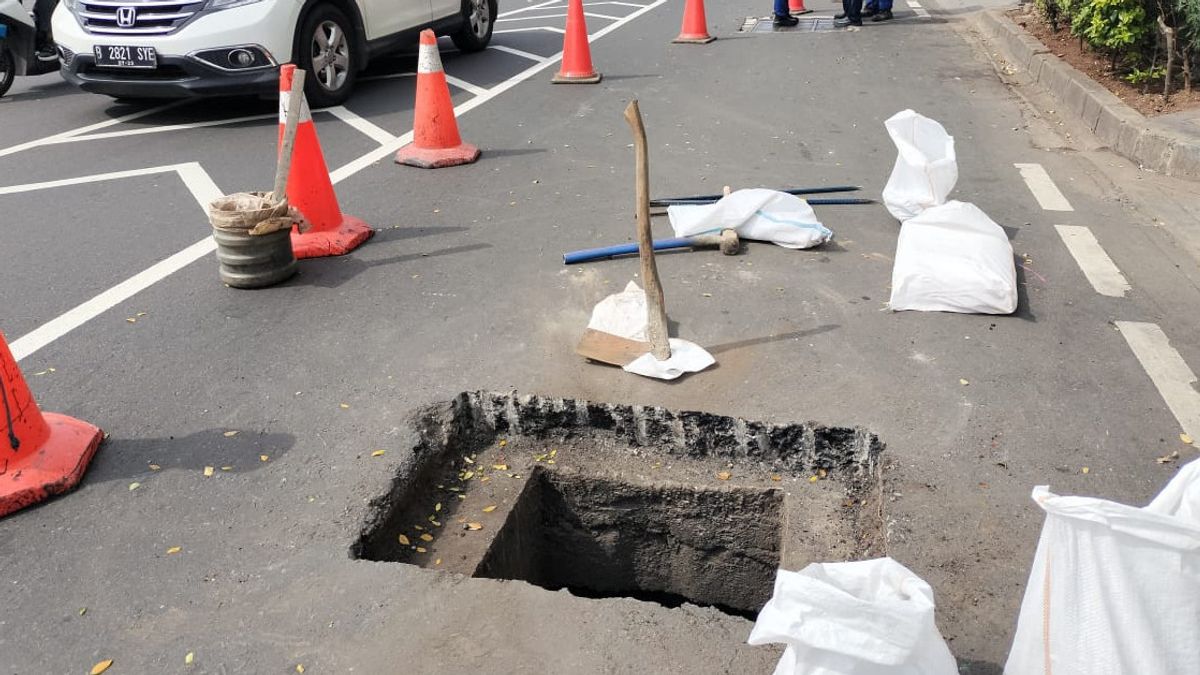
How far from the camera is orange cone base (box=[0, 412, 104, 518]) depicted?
9.48 feet

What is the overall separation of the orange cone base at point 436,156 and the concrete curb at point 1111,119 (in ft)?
15.3

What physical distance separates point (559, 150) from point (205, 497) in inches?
176

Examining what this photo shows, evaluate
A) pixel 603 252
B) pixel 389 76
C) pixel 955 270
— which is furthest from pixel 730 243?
pixel 389 76

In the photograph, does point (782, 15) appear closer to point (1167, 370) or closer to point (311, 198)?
point (311, 198)

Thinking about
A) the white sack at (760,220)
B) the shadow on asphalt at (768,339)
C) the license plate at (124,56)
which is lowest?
the shadow on asphalt at (768,339)

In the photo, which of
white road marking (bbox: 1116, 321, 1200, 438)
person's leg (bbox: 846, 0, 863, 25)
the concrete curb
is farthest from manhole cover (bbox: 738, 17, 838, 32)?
white road marking (bbox: 1116, 321, 1200, 438)

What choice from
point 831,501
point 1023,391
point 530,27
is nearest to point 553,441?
point 831,501

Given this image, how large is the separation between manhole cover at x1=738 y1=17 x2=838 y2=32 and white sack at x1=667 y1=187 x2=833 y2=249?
866cm

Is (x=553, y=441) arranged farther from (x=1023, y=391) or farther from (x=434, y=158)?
(x=434, y=158)

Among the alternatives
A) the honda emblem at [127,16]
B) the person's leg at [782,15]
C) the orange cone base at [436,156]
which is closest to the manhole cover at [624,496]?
the orange cone base at [436,156]

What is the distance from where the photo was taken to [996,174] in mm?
6070

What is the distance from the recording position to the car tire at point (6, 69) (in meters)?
9.26

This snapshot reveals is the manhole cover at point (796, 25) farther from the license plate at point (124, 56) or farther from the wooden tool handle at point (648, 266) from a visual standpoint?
the wooden tool handle at point (648, 266)

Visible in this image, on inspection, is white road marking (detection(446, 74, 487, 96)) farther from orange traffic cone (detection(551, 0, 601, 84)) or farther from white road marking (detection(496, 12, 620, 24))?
white road marking (detection(496, 12, 620, 24))
